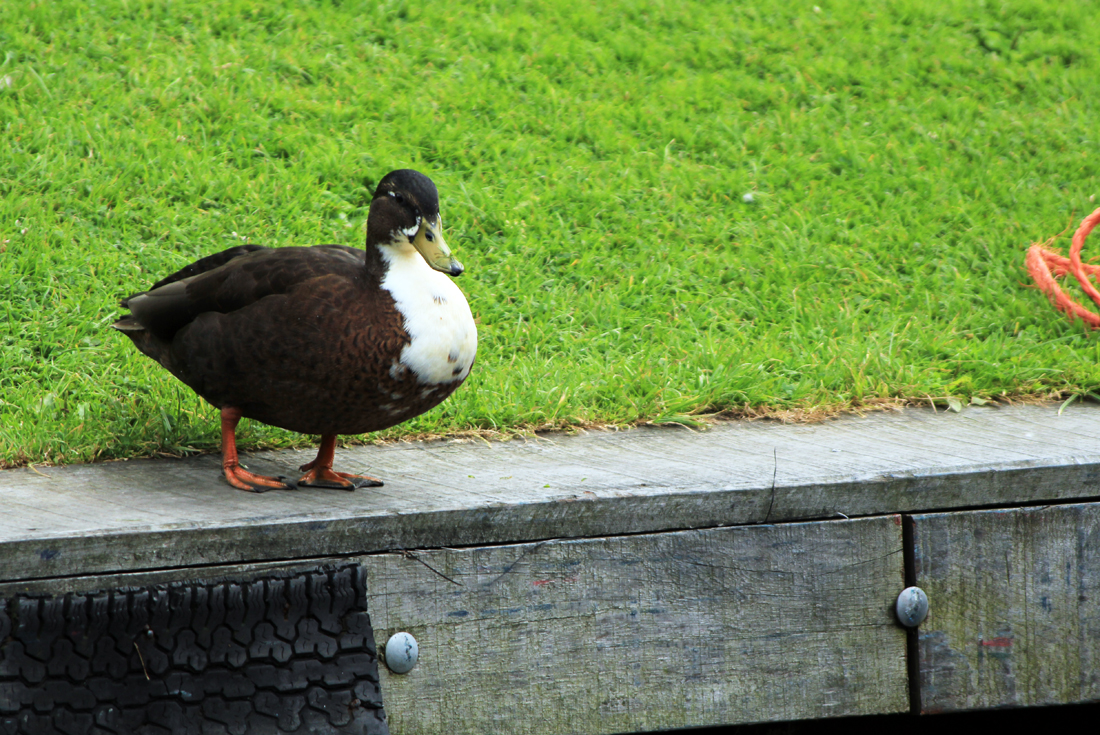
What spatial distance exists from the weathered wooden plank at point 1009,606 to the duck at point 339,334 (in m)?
1.31

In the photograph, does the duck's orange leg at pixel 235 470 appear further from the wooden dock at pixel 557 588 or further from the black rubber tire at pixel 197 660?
the black rubber tire at pixel 197 660

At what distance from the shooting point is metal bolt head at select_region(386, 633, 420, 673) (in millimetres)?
2428

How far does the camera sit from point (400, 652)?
2428 mm

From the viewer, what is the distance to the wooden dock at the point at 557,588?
223 centimetres

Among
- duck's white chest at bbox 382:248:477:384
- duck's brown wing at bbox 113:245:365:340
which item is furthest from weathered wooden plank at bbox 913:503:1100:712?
duck's brown wing at bbox 113:245:365:340

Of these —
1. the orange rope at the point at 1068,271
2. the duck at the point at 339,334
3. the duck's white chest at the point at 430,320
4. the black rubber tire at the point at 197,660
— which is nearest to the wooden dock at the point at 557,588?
the black rubber tire at the point at 197,660

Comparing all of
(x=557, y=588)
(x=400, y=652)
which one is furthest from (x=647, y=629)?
(x=400, y=652)

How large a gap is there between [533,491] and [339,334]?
Answer: 60 centimetres

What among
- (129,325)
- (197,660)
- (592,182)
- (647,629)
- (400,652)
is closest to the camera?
(197,660)

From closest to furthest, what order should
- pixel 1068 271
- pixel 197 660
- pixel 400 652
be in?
pixel 197 660 < pixel 400 652 < pixel 1068 271

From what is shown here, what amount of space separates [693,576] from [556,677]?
411mm

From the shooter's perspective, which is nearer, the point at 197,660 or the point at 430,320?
the point at 197,660

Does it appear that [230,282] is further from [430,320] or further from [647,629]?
[647,629]

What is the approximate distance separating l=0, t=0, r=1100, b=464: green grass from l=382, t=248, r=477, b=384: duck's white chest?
717 millimetres
